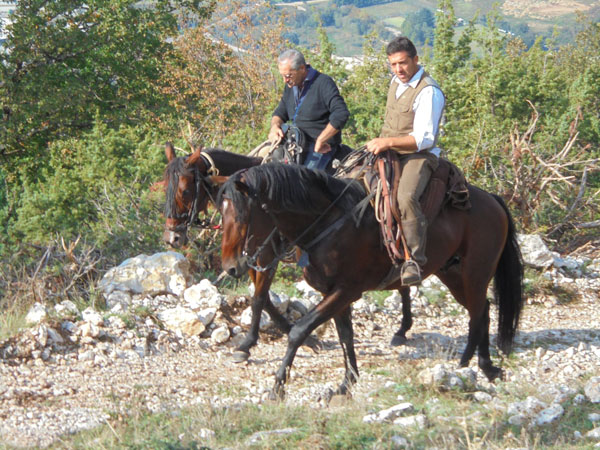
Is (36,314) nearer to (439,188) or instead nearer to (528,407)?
(439,188)

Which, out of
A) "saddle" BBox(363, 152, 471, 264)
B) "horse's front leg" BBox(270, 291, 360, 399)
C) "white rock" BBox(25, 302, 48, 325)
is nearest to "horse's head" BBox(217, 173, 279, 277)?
"horse's front leg" BBox(270, 291, 360, 399)

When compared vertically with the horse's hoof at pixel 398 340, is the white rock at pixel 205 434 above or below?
above

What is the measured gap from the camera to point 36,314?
22.2 feet

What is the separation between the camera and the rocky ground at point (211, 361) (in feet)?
17.2

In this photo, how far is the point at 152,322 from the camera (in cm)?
711

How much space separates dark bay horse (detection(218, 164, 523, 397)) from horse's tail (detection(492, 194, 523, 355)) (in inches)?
0.4

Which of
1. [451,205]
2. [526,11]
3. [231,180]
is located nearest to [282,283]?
[451,205]

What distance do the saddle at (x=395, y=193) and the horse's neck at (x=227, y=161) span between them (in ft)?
5.25

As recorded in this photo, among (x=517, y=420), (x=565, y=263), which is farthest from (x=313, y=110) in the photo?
(x=565, y=263)

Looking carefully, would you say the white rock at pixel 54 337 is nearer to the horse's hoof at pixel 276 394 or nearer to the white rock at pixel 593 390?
the horse's hoof at pixel 276 394

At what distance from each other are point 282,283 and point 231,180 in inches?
169

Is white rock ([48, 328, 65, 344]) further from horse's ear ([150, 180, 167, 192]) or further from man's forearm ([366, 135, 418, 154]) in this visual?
man's forearm ([366, 135, 418, 154])

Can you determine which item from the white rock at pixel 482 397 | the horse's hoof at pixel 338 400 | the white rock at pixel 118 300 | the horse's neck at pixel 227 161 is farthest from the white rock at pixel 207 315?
the white rock at pixel 482 397

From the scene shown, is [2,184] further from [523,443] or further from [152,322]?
[523,443]
